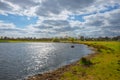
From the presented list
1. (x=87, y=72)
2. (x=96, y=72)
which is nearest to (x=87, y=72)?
(x=87, y=72)

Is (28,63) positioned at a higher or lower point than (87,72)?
lower

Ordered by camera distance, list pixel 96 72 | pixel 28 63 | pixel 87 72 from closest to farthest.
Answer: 1. pixel 96 72
2. pixel 87 72
3. pixel 28 63

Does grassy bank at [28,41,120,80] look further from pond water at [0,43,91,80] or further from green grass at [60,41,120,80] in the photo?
pond water at [0,43,91,80]

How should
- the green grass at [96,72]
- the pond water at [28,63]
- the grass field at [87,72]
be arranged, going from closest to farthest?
the green grass at [96,72] < the grass field at [87,72] < the pond water at [28,63]

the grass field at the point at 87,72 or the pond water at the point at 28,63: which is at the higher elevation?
the grass field at the point at 87,72

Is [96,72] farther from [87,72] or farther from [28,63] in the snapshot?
[28,63]

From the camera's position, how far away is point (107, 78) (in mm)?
27875

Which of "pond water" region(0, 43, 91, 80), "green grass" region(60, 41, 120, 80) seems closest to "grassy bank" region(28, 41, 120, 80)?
"green grass" region(60, 41, 120, 80)

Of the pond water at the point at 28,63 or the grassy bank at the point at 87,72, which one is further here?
the pond water at the point at 28,63

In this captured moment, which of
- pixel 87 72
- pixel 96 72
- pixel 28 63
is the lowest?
pixel 28 63

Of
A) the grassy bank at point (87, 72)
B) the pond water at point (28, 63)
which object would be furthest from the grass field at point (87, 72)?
the pond water at point (28, 63)

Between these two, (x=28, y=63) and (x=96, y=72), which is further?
(x=28, y=63)

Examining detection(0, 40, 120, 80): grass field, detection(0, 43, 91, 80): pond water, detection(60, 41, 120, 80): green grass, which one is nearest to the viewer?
detection(60, 41, 120, 80): green grass

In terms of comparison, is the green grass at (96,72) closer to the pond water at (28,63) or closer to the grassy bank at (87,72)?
the grassy bank at (87,72)
